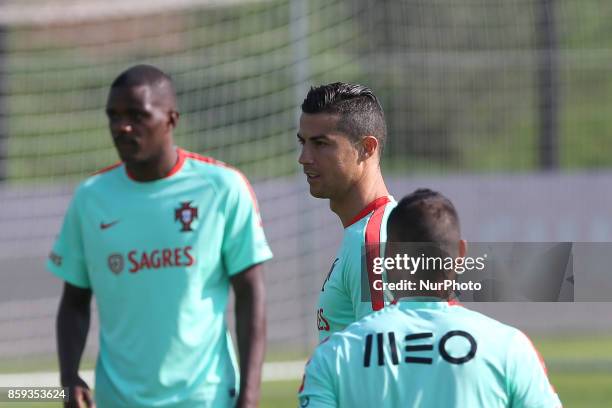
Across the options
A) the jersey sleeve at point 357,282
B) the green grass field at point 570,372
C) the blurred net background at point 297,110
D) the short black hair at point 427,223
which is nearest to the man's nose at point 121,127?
the jersey sleeve at point 357,282

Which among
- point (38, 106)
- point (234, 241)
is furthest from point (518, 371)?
point (38, 106)

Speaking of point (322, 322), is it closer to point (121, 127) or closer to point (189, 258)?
point (189, 258)

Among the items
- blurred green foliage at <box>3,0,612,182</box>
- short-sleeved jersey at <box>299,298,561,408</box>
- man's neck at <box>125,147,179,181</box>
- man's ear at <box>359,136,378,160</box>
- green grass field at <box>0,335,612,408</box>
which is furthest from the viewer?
blurred green foliage at <box>3,0,612,182</box>

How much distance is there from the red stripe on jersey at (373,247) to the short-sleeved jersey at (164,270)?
0.68 meters

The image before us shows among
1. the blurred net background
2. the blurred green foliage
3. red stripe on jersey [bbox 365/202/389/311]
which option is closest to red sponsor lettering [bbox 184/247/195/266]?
red stripe on jersey [bbox 365/202/389/311]

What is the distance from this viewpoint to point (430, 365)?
3.10 m

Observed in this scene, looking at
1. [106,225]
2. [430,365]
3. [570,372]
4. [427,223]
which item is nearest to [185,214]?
[106,225]

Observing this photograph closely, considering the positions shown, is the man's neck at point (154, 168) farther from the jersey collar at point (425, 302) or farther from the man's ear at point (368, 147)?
the jersey collar at point (425, 302)

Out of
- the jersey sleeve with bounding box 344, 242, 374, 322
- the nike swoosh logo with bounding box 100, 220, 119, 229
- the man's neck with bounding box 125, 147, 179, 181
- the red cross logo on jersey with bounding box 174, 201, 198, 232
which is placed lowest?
the jersey sleeve with bounding box 344, 242, 374, 322

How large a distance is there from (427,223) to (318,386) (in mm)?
512

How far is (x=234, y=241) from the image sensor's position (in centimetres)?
470

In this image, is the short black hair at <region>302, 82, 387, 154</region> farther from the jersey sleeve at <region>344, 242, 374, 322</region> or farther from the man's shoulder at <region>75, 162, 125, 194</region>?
the man's shoulder at <region>75, 162, 125, 194</region>

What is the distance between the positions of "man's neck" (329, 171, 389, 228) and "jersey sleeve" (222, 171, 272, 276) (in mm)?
416

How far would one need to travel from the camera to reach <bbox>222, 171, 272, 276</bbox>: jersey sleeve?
15.4ft
